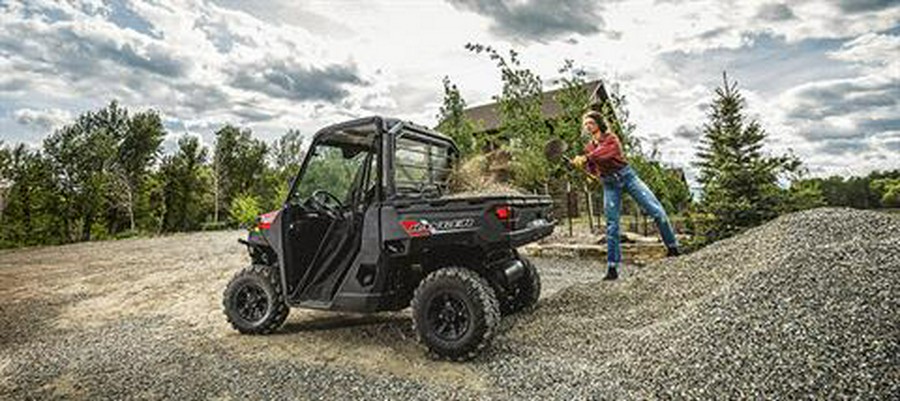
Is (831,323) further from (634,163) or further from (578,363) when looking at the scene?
(634,163)

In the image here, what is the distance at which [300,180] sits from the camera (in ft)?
15.7

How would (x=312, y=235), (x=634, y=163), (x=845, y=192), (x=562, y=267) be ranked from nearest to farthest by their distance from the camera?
1. (x=312, y=235)
2. (x=562, y=267)
3. (x=845, y=192)
4. (x=634, y=163)

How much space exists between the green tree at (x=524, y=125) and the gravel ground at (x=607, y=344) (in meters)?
7.60

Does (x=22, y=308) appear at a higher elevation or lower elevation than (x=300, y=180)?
lower

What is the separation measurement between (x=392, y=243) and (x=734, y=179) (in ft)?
21.5

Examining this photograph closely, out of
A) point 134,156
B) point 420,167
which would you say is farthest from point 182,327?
point 134,156

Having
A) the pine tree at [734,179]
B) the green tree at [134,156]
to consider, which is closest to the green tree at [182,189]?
the green tree at [134,156]

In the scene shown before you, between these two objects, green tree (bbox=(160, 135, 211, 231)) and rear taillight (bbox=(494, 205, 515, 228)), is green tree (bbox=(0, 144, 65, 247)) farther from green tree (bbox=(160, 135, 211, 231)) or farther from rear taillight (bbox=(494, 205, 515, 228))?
rear taillight (bbox=(494, 205, 515, 228))

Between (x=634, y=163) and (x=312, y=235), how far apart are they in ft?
32.1

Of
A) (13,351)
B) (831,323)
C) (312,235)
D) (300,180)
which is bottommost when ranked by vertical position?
(13,351)

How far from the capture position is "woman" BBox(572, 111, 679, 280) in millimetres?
5598

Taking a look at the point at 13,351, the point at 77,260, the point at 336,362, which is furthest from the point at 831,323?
the point at 77,260

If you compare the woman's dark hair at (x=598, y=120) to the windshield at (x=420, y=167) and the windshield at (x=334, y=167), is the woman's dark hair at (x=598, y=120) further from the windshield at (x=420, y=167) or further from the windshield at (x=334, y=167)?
the windshield at (x=334, y=167)

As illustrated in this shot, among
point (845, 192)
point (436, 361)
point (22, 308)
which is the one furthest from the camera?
point (845, 192)
